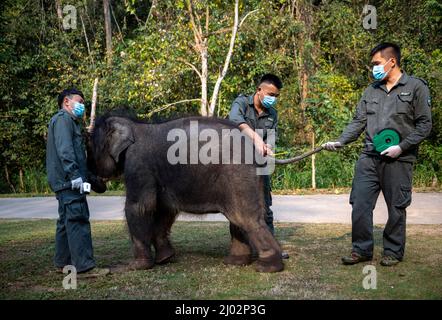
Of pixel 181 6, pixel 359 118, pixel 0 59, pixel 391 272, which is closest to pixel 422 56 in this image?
pixel 181 6

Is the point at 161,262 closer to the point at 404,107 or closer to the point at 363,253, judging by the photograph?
the point at 363,253

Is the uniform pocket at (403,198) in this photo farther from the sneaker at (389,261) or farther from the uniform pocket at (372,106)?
the uniform pocket at (372,106)

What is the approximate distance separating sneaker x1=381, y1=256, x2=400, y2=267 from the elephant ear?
338 centimetres

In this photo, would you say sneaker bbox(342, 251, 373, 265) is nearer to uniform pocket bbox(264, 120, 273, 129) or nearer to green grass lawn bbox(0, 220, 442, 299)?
green grass lawn bbox(0, 220, 442, 299)

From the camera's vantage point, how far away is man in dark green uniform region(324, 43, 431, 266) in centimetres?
638

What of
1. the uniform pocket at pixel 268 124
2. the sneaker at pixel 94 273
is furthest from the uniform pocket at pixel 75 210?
the uniform pocket at pixel 268 124

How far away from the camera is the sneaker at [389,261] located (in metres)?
6.30

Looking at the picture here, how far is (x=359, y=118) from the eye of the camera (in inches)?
270

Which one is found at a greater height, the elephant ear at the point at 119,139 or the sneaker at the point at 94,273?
the elephant ear at the point at 119,139

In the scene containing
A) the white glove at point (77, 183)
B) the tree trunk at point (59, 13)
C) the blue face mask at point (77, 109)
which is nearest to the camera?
the white glove at point (77, 183)

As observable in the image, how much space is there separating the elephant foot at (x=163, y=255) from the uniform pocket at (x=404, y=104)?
334 cm

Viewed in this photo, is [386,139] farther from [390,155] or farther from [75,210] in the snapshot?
[75,210]
